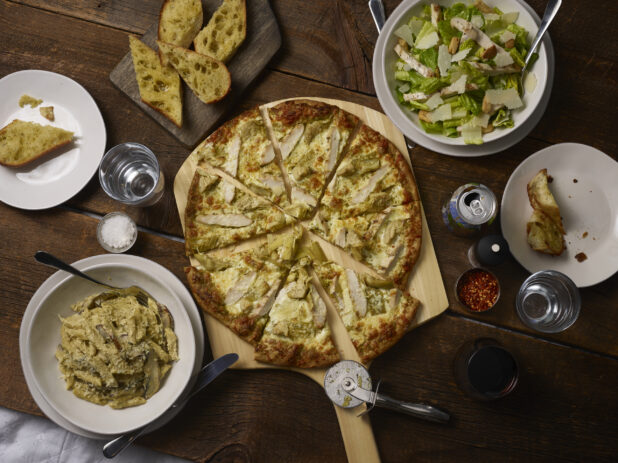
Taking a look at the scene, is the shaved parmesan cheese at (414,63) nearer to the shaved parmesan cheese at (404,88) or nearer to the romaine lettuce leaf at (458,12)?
the shaved parmesan cheese at (404,88)

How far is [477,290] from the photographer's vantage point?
3488mm

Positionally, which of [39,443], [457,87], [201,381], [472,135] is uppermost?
[457,87]

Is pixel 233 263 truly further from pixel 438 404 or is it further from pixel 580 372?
pixel 580 372

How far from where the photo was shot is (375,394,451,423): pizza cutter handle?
3.34 meters

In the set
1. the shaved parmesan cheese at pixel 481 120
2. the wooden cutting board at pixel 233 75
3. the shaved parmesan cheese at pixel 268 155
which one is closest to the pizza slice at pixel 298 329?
the shaved parmesan cheese at pixel 268 155

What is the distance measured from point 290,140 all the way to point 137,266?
144 cm

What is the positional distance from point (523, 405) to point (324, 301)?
5.59 ft

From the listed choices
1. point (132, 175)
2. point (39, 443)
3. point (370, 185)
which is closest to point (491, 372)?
point (370, 185)

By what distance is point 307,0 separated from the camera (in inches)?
146

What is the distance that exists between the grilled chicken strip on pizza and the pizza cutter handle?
5.20 ft

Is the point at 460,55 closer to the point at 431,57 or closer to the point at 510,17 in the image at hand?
the point at 431,57

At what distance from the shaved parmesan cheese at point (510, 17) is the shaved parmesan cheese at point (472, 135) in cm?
79

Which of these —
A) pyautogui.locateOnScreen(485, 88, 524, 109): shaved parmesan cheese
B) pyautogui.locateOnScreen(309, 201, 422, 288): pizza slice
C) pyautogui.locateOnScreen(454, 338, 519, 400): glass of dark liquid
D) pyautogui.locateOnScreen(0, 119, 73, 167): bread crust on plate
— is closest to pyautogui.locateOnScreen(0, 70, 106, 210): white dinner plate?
pyautogui.locateOnScreen(0, 119, 73, 167): bread crust on plate

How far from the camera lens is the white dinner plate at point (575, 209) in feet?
11.5
